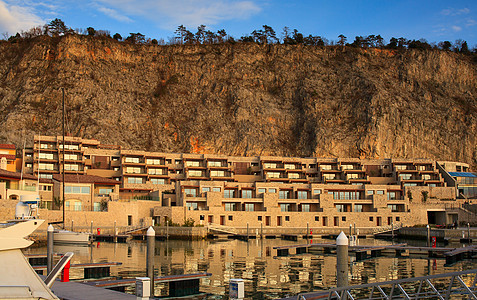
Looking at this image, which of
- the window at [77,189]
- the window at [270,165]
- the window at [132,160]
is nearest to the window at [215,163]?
the window at [270,165]

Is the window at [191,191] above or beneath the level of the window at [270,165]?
beneath

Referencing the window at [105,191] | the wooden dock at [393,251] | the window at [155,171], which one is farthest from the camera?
the window at [155,171]

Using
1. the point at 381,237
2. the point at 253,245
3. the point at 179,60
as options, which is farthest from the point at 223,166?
the point at 179,60

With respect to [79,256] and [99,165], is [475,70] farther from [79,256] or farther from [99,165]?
[79,256]

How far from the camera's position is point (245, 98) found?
127 metres

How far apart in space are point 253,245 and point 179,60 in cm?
8660

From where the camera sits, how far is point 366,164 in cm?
10175

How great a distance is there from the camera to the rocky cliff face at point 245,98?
381 feet

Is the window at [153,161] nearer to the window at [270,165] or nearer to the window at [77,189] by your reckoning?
the window at [270,165]

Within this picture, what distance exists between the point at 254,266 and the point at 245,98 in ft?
299

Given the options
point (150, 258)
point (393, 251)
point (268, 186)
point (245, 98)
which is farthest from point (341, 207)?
point (150, 258)

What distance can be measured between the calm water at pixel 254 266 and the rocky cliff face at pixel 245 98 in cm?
6457

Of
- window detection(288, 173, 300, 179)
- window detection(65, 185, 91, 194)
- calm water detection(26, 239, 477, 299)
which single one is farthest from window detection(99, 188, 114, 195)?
window detection(288, 173, 300, 179)

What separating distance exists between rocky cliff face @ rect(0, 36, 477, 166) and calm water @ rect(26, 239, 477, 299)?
64.6m
